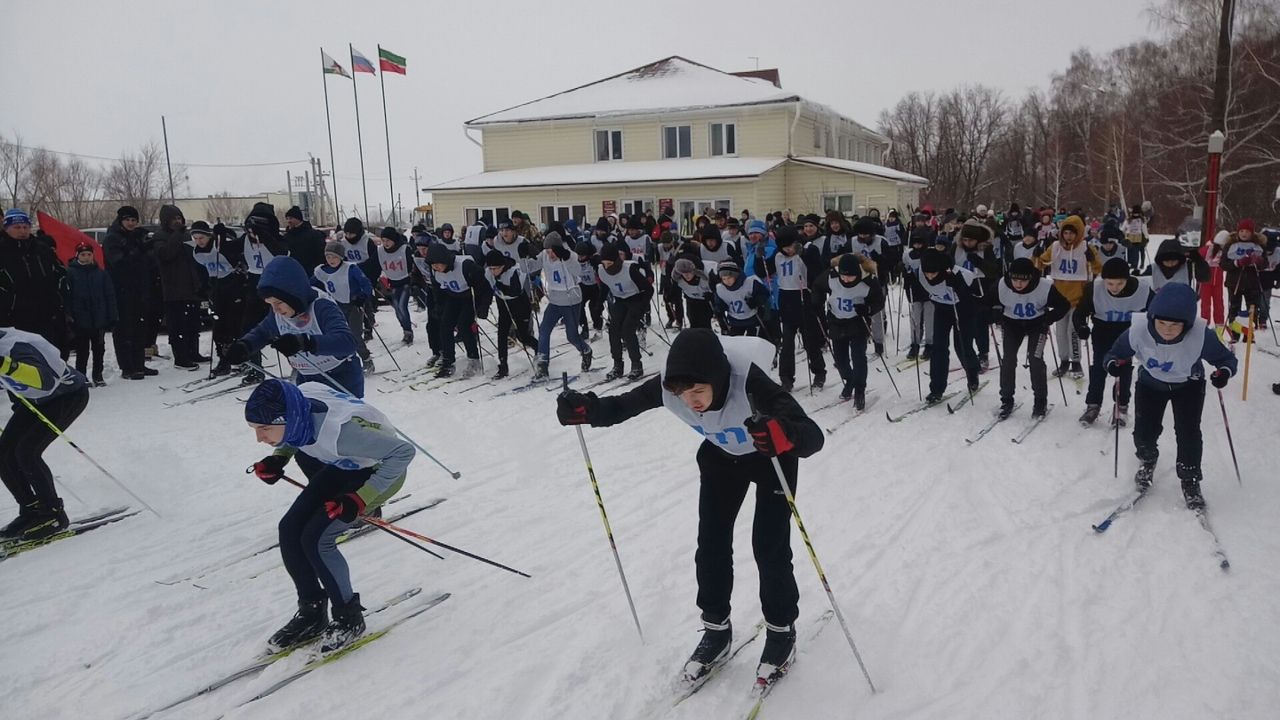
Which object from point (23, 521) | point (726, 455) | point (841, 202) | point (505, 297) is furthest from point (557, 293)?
point (841, 202)

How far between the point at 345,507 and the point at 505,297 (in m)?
6.29

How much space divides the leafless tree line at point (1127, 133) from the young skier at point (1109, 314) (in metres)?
16.5

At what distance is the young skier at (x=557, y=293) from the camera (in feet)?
30.8

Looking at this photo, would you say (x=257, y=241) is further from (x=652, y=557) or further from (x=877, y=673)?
(x=877, y=673)

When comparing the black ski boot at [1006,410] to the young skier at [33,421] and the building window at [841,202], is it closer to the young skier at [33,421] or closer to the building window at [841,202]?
the young skier at [33,421]

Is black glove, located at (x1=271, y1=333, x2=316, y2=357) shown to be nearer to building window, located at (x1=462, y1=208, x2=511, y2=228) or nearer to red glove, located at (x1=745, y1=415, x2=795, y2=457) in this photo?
red glove, located at (x1=745, y1=415, x2=795, y2=457)

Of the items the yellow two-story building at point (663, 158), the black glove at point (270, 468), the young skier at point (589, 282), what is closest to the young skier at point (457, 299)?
the young skier at point (589, 282)

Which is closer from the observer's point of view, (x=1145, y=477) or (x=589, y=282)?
(x=1145, y=477)

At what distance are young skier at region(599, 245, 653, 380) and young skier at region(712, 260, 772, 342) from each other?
0.97 metres

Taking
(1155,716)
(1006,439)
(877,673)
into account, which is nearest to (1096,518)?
(1006,439)

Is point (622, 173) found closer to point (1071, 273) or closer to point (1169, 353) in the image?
point (1071, 273)

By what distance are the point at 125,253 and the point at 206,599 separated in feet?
22.2

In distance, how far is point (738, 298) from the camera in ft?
26.8

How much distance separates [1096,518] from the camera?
5059 mm
